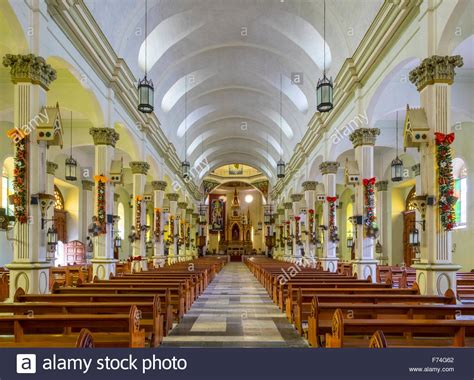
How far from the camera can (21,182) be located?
927 centimetres

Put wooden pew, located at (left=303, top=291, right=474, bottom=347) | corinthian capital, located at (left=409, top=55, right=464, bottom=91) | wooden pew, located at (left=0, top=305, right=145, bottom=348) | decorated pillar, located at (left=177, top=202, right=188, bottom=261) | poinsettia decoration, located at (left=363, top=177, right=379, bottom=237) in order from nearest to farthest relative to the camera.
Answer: wooden pew, located at (left=0, top=305, right=145, bottom=348) → wooden pew, located at (left=303, top=291, right=474, bottom=347) → corinthian capital, located at (left=409, top=55, right=464, bottom=91) → poinsettia decoration, located at (left=363, top=177, right=379, bottom=237) → decorated pillar, located at (left=177, top=202, right=188, bottom=261)

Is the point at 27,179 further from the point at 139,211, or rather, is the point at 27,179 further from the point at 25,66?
the point at 139,211

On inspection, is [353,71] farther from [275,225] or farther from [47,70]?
[275,225]

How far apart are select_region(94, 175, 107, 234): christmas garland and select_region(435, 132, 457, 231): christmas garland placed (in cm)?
973

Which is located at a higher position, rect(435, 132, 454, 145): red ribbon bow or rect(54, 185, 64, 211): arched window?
rect(435, 132, 454, 145): red ribbon bow

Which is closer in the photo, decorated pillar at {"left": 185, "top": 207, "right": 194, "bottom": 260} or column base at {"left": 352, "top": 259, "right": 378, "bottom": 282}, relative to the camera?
column base at {"left": 352, "top": 259, "right": 378, "bottom": 282}

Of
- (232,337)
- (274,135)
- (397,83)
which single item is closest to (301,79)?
(397,83)

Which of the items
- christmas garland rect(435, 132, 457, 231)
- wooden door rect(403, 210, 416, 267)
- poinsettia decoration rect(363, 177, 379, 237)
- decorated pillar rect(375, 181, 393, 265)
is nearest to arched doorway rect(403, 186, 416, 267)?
wooden door rect(403, 210, 416, 267)

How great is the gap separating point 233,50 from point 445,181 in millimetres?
14757

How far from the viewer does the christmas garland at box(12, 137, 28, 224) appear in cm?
922

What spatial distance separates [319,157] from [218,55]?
673cm

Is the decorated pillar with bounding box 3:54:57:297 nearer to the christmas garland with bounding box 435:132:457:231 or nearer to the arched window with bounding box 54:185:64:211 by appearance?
the christmas garland with bounding box 435:132:457:231

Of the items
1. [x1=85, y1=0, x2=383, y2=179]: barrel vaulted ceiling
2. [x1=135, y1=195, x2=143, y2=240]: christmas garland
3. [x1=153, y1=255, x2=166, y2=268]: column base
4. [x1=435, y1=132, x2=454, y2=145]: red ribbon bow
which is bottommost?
[x1=153, y1=255, x2=166, y2=268]: column base

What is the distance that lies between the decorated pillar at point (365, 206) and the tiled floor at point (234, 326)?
313 centimetres
